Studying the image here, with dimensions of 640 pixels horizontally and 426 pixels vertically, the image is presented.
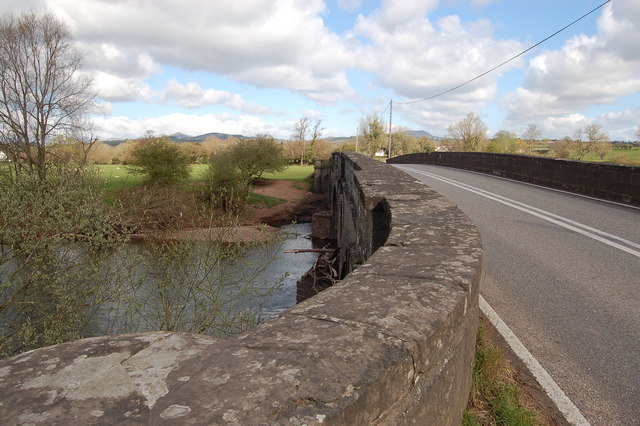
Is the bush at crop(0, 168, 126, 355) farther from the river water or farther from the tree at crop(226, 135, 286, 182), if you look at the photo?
the tree at crop(226, 135, 286, 182)

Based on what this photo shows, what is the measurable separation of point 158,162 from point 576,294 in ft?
86.1

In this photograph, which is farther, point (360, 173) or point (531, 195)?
point (531, 195)

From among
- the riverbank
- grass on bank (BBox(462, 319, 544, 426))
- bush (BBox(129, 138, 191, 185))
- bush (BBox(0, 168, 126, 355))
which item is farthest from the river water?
bush (BBox(129, 138, 191, 185))

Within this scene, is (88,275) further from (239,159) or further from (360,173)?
(239,159)

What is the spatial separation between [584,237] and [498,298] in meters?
3.25

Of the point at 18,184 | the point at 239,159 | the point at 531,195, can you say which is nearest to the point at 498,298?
the point at 18,184

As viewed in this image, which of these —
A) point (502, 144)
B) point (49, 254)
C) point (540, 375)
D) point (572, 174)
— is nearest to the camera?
point (540, 375)

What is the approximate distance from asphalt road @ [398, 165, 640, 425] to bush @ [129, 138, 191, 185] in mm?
22445

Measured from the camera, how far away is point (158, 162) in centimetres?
2689

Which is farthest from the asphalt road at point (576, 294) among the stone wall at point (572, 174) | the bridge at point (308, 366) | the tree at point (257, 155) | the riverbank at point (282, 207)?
the tree at point (257, 155)

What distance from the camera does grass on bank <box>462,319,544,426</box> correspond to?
7.59 feet

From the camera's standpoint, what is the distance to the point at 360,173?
609 cm

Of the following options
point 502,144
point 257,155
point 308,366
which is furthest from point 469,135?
point 308,366

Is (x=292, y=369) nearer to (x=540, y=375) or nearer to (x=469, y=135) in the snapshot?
(x=540, y=375)
